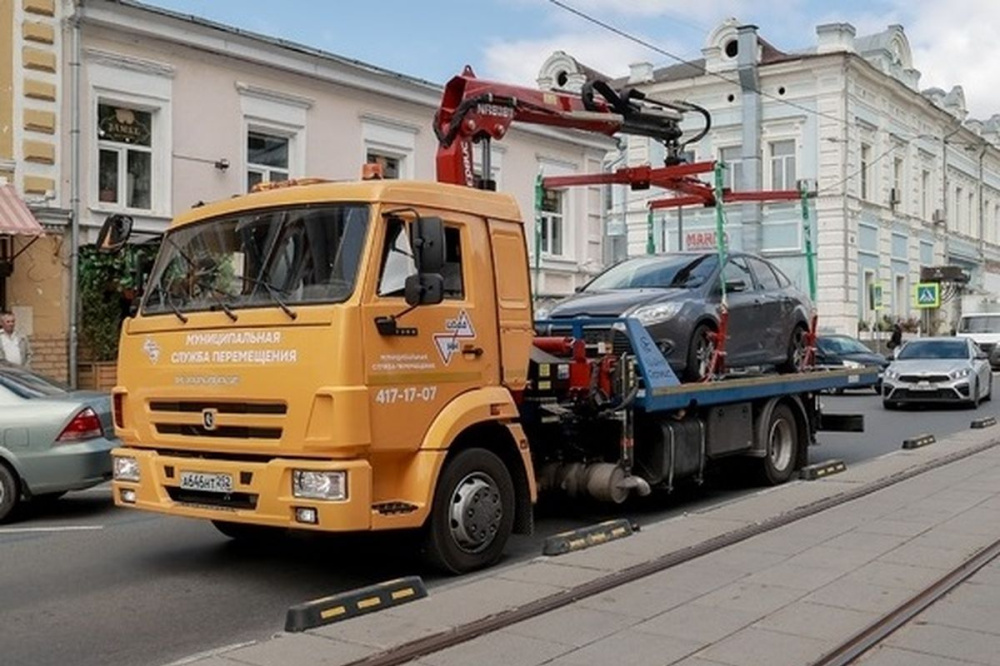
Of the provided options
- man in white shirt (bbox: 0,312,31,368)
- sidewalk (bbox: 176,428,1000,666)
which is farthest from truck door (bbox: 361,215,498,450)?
man in white shirt (bbox: 0,312,31,368)

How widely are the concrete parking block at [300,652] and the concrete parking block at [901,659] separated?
2.45 m

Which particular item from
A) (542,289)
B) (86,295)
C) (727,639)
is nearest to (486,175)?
(727,639)

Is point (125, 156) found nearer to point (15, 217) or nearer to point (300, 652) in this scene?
point (15, 217)

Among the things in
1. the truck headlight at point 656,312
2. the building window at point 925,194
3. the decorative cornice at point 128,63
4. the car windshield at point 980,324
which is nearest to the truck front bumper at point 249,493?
the truck headlight at point 656,312

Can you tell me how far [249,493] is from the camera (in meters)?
6.89

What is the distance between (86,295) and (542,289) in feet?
32.9

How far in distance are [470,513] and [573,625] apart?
1.48 metres

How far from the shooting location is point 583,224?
26.2 m

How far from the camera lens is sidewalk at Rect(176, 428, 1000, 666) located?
18.6ft

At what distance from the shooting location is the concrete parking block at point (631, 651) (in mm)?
5539

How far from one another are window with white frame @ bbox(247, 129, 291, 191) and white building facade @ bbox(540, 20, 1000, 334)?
52.2 feet

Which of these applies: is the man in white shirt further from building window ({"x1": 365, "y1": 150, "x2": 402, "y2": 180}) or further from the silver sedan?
the silver sedan

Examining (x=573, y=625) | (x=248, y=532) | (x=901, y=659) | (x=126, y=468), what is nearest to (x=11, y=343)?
(x=248, y=532)

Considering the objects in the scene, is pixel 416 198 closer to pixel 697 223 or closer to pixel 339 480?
pixel 339 480
